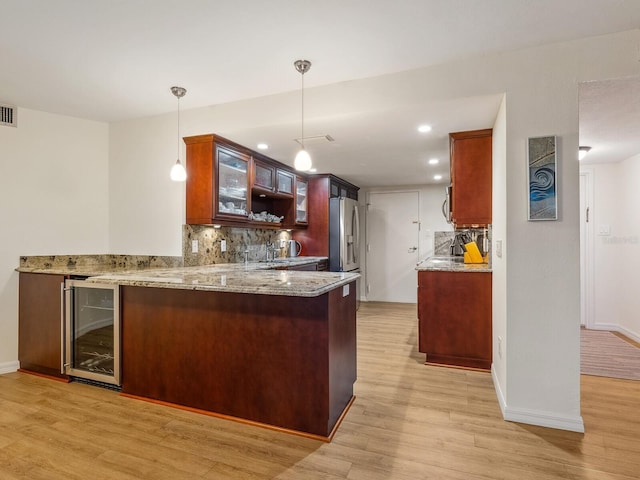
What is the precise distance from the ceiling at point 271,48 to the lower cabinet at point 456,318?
1.36 meters

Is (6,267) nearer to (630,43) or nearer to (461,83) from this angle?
(461,83)

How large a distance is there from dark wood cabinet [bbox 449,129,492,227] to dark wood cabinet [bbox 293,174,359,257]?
2355 mm

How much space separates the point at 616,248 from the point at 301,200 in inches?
162

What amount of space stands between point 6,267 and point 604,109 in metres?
5.11

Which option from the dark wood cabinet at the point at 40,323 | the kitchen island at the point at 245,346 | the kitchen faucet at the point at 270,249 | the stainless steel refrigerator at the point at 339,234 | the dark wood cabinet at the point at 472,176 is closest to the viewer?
the kitchen island at the point at 245,346

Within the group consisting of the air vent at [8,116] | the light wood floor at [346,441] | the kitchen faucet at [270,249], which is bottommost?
the light wood floor at [346,441]

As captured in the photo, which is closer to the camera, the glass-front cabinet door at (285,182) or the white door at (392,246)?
the glass-front cabinet door at (285,182)

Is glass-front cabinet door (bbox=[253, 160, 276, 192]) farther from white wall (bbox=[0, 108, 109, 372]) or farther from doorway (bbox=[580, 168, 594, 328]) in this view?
doorway (bbox=[580, 168, 594, 328])

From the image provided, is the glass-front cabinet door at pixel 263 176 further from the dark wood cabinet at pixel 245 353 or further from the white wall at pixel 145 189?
the dark wood cabinet at pixel 245 353

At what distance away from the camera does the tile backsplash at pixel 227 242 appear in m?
3.49

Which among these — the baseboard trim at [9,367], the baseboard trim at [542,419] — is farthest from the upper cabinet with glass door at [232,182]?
the baseboard trim at [542,419]

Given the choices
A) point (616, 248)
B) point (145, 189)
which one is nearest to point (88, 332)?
point (145, 189)

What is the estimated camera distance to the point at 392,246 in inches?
252

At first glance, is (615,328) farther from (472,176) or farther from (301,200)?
(301,200)
